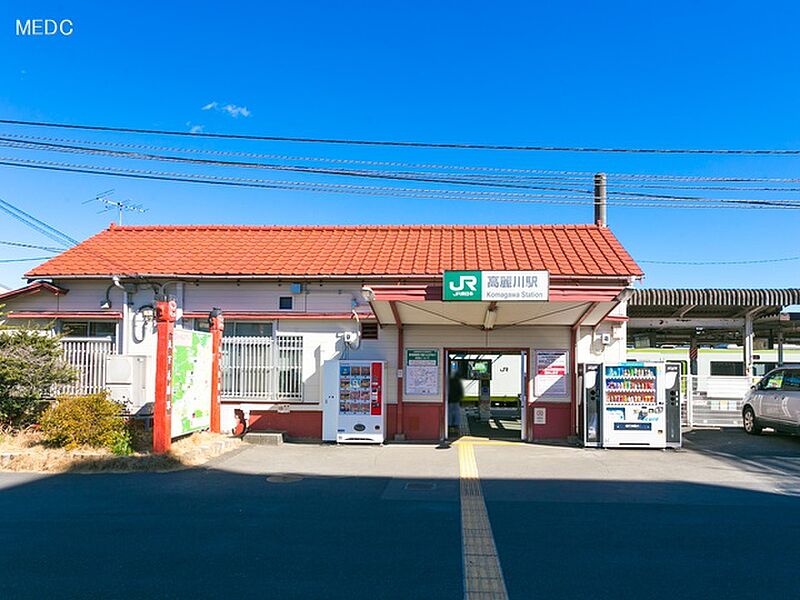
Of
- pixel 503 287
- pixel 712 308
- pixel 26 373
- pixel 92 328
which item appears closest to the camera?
pixel 503 287

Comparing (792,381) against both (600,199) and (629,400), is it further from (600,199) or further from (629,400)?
(600,199)

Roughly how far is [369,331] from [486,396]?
7.65m

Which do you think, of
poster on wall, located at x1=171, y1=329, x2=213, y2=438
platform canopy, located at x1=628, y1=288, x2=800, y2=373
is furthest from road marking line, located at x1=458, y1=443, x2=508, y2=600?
platform canopy, located at x1=628, y1=288, x2=800, y2=373

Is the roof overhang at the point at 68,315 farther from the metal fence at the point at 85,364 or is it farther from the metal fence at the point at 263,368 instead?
the metal fence at the point at 263,368

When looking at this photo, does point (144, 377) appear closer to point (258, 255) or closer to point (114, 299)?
point (114, 299)

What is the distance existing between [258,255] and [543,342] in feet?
Result: 24.1

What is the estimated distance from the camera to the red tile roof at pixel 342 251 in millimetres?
15227

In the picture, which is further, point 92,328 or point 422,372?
point 92,328

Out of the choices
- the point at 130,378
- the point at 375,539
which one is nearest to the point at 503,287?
the point at 375,539

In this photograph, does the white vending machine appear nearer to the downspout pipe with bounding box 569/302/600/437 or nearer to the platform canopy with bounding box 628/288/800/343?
the downspout pipe with bounding box 569/302/600/437

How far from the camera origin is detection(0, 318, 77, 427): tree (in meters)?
12.0

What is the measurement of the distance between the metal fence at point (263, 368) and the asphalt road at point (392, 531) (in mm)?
3299

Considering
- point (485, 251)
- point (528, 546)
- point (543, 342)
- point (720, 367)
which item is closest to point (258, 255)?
point (485, 251)

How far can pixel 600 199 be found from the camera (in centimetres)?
1862
